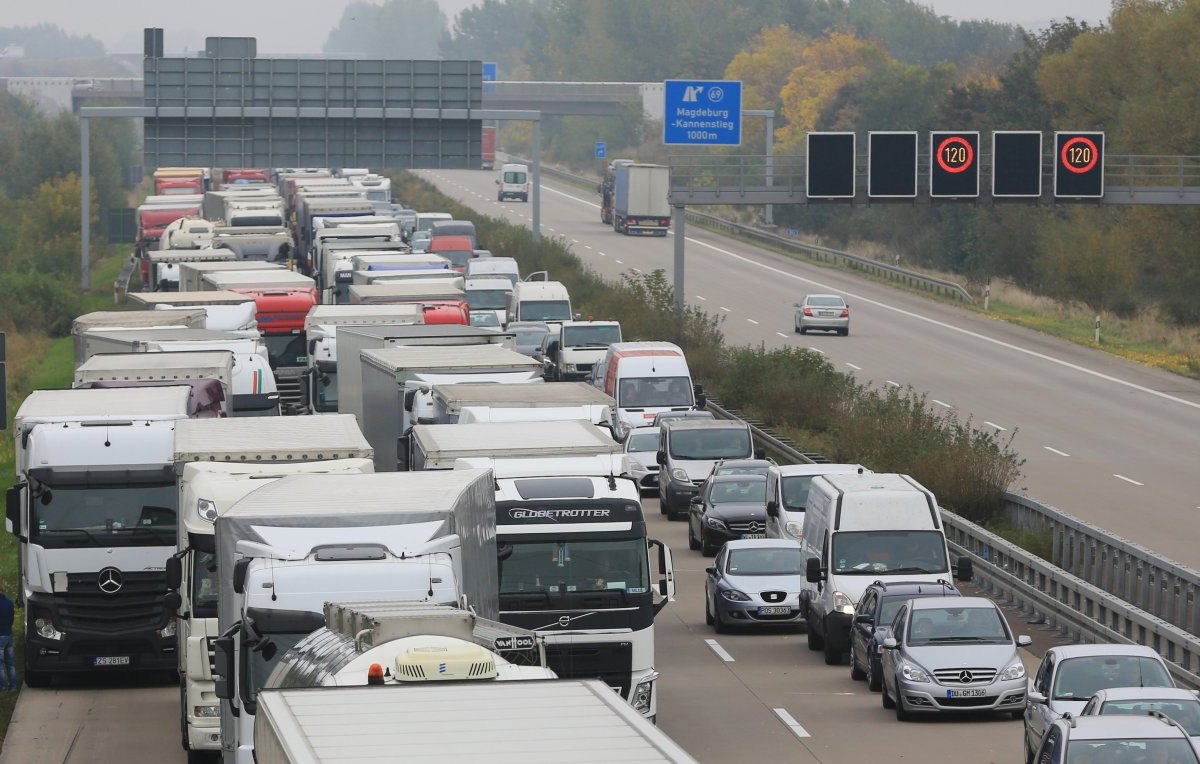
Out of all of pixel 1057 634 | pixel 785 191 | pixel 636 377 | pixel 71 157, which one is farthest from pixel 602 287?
pixel 71 157

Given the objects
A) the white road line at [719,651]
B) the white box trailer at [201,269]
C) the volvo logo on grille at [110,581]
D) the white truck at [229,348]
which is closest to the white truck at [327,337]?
the white truck at [229,348]

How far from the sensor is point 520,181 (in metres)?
118

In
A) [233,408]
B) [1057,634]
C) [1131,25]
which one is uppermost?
[1131,25]

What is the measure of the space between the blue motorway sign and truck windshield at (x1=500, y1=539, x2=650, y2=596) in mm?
45987

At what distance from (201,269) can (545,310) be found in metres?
10.9

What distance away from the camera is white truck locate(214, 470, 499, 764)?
43.0ft

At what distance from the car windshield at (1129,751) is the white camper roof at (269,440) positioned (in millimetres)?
7613

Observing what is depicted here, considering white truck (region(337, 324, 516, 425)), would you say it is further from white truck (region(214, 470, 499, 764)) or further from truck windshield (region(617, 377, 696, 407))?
white truck (region(214, 470, 499, 764))

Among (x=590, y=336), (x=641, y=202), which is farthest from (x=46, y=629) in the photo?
(x=641, y=202)

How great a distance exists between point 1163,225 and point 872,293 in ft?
39.0

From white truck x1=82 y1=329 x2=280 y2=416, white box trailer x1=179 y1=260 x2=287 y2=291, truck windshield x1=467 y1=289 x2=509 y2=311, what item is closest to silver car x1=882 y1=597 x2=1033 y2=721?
white truck x1=82 y1=329 x2=280 y2=416

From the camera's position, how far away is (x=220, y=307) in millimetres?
38625

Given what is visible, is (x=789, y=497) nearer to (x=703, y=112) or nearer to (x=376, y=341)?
(x=376, y=341)

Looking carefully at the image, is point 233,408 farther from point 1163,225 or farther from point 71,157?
point 71,157
